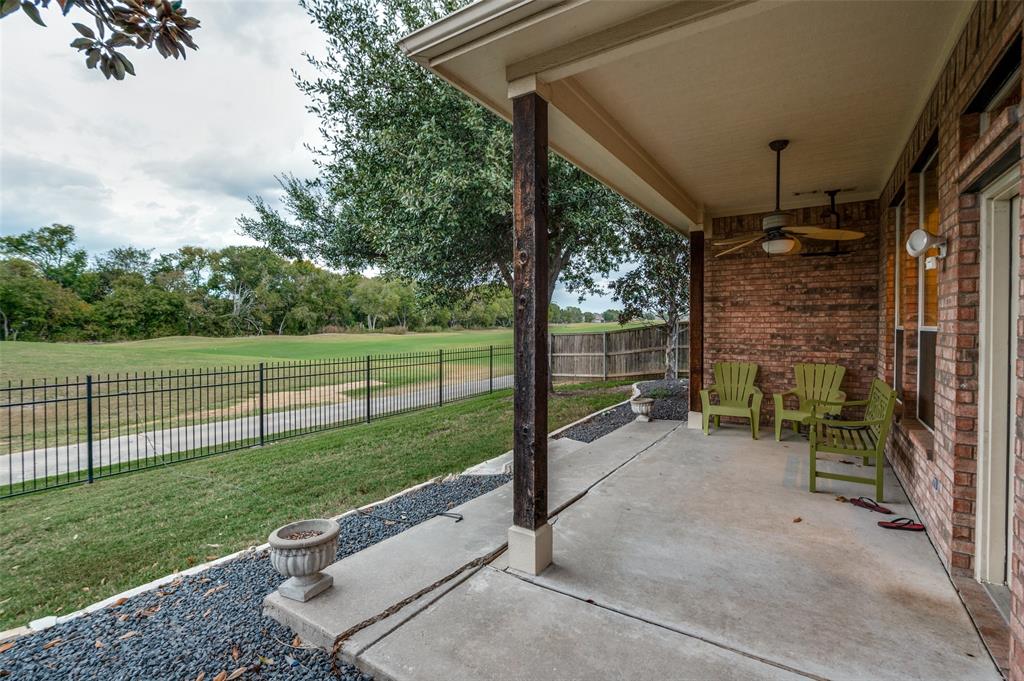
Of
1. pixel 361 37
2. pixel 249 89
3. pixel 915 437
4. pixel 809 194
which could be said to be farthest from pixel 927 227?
pixel 249 89

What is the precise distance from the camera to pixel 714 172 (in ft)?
15.5

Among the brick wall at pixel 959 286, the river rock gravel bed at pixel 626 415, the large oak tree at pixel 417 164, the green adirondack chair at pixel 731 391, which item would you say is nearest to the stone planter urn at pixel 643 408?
the river rock gravel bed at pixel 626 415

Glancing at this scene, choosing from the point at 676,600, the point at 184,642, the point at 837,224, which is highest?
the point at 837,224

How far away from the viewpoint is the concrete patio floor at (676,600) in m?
1.86

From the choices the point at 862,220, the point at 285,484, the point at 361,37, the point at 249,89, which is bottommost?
the point at 285,484

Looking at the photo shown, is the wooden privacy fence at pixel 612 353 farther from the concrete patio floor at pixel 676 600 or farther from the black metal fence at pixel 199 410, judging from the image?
the concrete patio floor at pixel 676 600

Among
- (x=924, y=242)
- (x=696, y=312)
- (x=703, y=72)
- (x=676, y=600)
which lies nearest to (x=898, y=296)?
(x=924, y=242)

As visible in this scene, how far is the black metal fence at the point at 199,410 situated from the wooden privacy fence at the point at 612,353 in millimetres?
1675

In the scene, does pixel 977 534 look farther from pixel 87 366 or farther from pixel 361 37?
pixel 87 366

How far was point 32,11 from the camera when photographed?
1303 millimetres

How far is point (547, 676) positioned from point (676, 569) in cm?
114

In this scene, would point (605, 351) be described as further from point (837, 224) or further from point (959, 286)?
point (959, 286)

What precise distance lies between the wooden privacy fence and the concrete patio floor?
9.19m

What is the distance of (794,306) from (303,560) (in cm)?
622
